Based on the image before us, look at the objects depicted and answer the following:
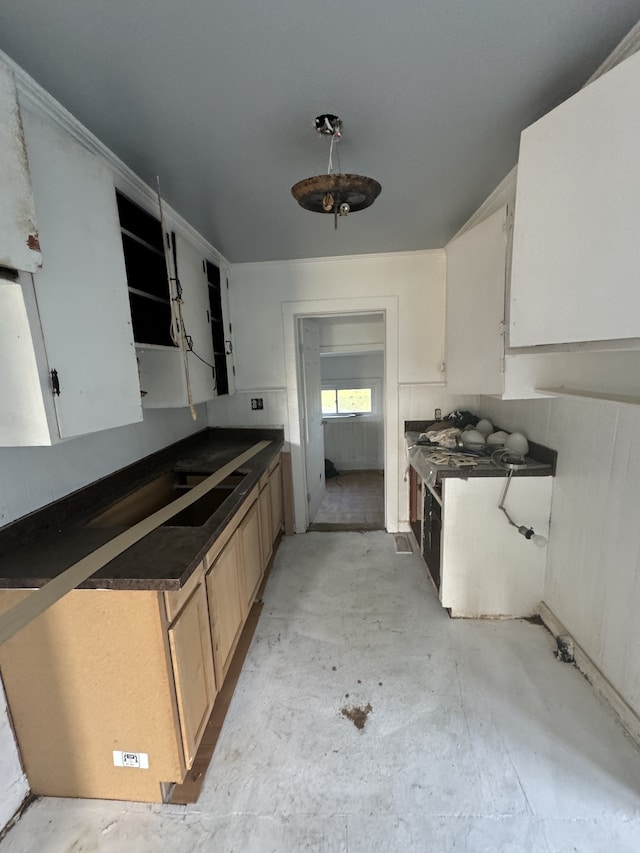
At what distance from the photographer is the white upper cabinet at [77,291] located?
1.06m

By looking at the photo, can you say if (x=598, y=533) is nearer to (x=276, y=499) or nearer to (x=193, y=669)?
(x=193, y=669)

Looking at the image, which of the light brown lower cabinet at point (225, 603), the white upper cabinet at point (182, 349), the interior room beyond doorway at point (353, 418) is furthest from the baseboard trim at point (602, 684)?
the interior room beyond doorway at point (353, 418)

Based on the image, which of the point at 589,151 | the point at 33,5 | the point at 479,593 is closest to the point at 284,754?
the point at 479,593

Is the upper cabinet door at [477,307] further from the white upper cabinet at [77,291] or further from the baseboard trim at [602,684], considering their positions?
the white upper cabinet at [77,291]

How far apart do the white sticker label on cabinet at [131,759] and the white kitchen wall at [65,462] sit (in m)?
0.90

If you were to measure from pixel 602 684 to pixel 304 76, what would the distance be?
8.59 feet

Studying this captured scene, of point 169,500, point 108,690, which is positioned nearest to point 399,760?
point 108,690

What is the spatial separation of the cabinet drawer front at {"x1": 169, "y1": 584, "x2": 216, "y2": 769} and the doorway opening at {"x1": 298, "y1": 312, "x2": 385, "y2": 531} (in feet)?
6.49

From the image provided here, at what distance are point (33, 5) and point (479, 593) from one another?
286 centimetres

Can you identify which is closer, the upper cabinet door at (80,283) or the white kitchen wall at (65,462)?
the upper cabinet door at (80,283)

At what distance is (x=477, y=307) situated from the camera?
2100 millimetres

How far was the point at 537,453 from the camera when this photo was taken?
7.15 ft

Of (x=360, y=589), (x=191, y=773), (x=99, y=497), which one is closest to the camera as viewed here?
(x=191, y=773)

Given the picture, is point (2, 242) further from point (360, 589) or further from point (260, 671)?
point (360, 589)
